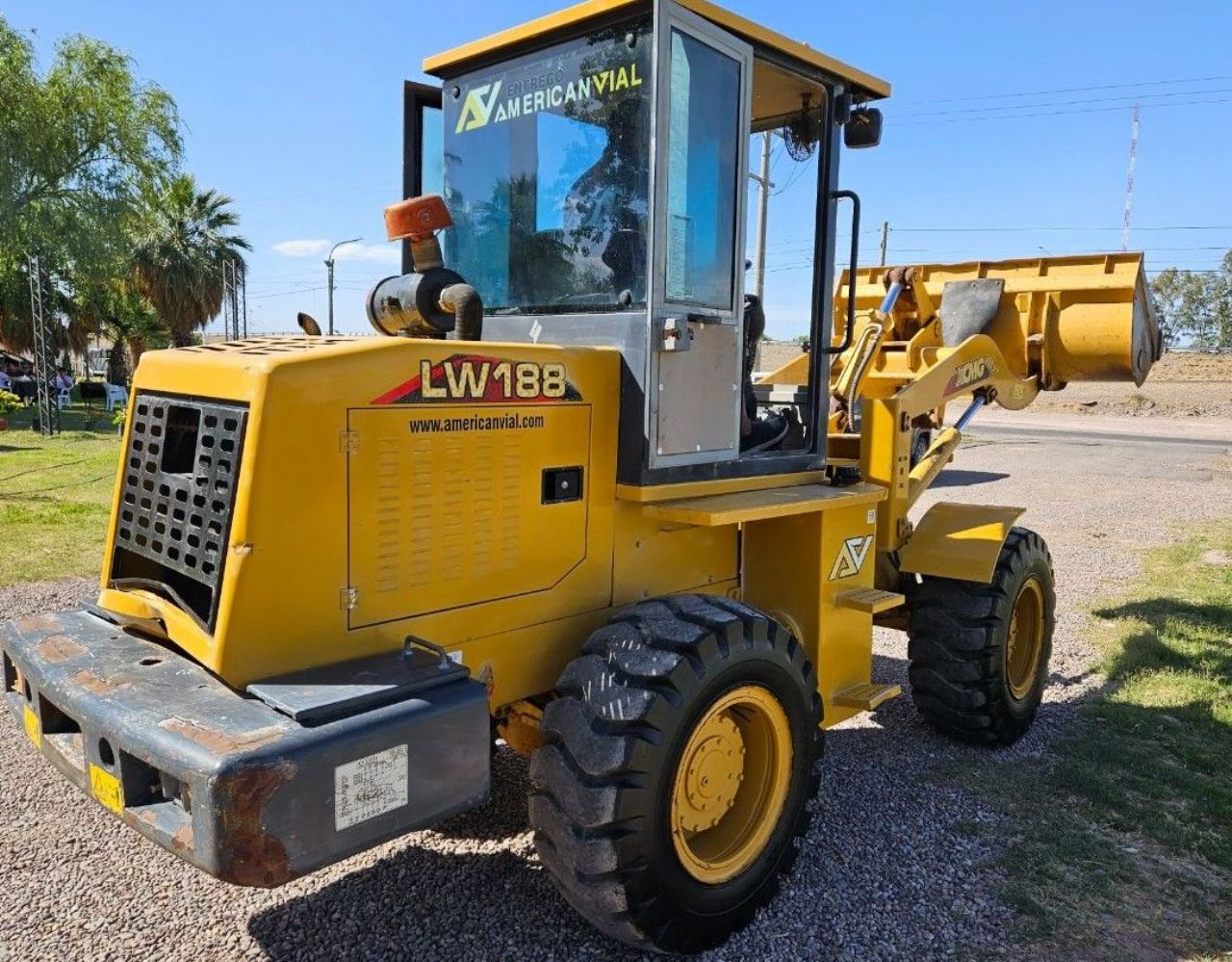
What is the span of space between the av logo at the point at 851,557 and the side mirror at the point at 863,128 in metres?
1.71

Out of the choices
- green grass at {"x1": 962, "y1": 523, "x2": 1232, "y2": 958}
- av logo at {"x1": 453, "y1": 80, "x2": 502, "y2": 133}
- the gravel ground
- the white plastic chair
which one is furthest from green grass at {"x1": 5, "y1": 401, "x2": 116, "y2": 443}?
green grass at {"x1": 962, "y1": 523, "x2": 1232, "y2": 958}

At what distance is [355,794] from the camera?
2.36 m

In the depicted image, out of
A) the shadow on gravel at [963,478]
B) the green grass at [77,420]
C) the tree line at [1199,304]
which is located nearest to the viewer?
the shadow on gravel at [963,478]

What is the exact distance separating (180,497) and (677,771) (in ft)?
5.59

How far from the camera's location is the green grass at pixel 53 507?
26.7 ft

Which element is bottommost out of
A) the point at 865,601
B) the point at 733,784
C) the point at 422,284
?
the point at 733,784

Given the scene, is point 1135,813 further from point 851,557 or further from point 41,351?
point 41,351

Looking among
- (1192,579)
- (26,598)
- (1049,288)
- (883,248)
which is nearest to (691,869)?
(1049,288)

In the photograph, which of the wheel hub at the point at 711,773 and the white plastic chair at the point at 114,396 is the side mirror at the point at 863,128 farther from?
the white plastic chair at the point at 114,396

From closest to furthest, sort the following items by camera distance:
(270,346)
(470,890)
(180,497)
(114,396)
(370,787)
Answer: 1. (370,787)
2. (180,497)
3. (270,346)
4. (470,890)
5. (114,396)

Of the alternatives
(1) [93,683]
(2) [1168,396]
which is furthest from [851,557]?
(2) [1168,396]

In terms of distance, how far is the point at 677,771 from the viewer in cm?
289

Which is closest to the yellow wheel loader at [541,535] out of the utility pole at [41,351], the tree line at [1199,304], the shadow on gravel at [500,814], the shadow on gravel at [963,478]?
the shadow on gravel at [500,814]

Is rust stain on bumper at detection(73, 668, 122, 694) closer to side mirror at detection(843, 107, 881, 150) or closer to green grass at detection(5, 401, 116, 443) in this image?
side mirror at detection(843, 107, 881, 150)
